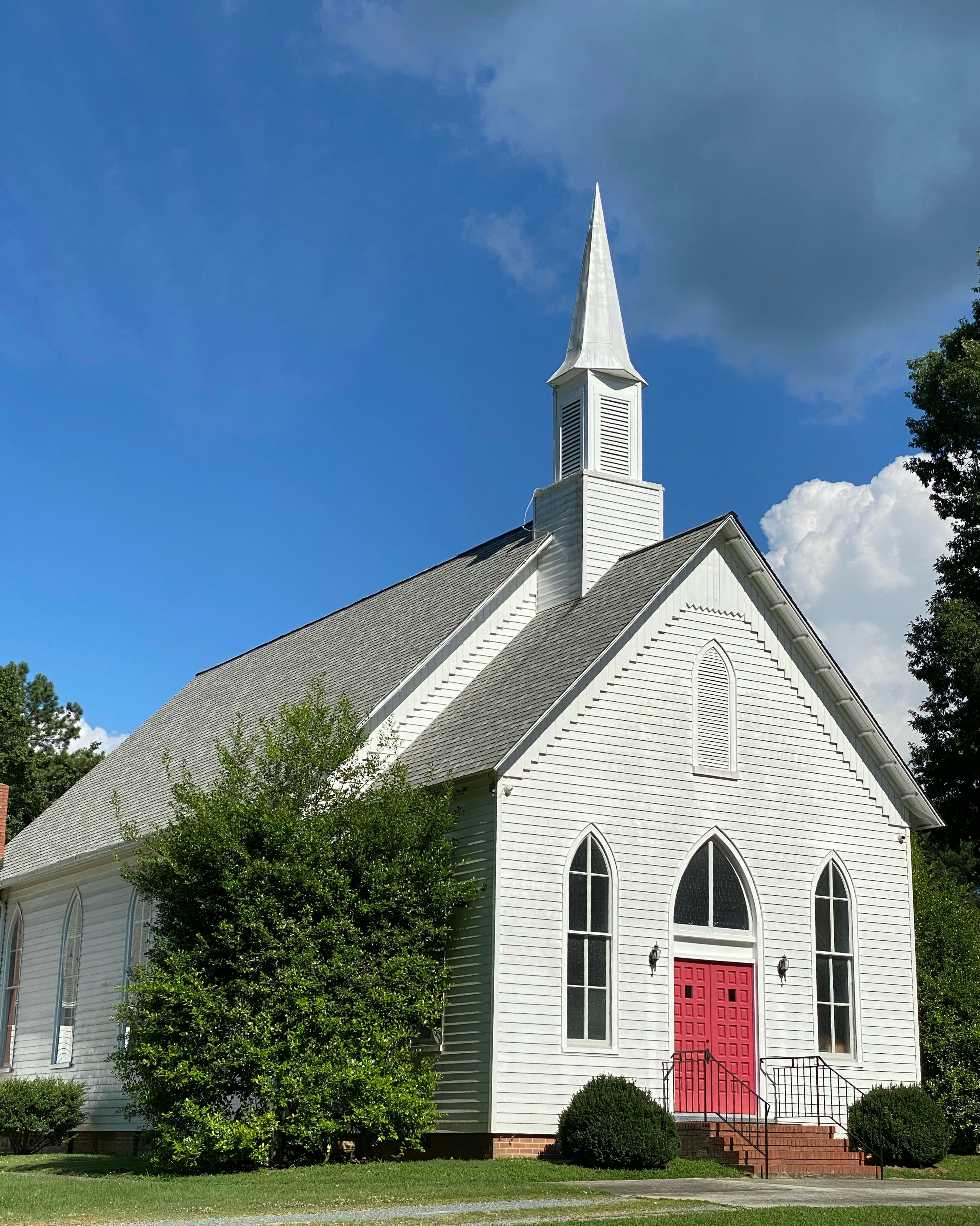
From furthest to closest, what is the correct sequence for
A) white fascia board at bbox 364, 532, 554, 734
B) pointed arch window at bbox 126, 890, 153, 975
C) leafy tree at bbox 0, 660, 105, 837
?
leafy tree at bbox 0, 660, 105, 837 → pointed arch window at bbox 126, 890, 153, 975 → white fascia board at bbox 364, 532, 554, 734

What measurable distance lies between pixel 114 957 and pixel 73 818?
22.5 feet

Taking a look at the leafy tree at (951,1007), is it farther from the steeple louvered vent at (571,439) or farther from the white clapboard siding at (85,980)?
the white clapboard siding at (85,980)

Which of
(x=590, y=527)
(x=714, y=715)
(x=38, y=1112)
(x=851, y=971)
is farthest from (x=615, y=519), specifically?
(x=38, y=1112)

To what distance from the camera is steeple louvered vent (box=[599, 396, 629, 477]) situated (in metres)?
27.9

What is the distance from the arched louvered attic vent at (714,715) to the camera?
23906 mm

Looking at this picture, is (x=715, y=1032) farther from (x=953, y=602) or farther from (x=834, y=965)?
(x=953, y=602)

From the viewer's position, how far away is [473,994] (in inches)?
836

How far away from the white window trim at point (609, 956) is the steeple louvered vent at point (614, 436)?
8.20m

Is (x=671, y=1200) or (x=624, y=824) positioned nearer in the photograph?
(x=671, y=1200)

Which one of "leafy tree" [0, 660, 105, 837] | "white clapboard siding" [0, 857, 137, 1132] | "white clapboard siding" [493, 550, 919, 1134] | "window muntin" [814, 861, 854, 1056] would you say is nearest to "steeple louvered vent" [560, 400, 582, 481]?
"white clapboard siding" [493, 550, 919, 1134]

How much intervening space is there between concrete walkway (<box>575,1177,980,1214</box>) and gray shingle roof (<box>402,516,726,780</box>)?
20.5 feet

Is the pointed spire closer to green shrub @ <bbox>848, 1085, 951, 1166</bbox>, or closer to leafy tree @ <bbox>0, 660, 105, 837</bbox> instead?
green shrub @ <bbox>848, 1085, 951, 1166</bbox>

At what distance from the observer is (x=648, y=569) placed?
25.0 metres

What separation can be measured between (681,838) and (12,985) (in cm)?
1723
